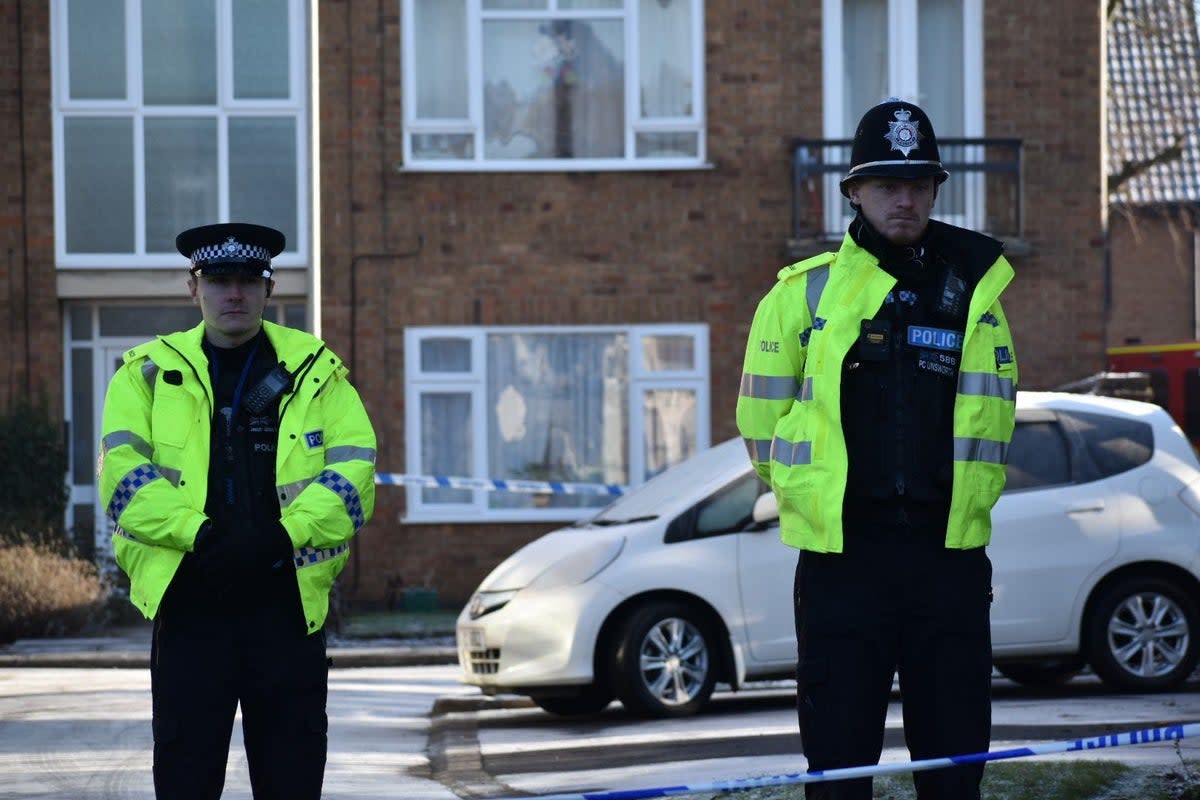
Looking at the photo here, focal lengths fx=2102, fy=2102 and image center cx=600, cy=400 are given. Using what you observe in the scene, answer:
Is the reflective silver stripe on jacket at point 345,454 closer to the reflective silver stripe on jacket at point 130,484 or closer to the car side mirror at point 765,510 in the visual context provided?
the reflective silver stripe on jacket at point 130,484

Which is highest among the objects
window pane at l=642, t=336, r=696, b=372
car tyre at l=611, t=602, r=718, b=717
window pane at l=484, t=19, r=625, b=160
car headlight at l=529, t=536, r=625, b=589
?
window pane at l=484, t=19, r=625, b=160

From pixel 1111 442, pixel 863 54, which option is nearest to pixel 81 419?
pixel 863 54

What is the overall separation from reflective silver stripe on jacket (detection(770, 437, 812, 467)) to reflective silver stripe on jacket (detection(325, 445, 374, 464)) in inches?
42.4

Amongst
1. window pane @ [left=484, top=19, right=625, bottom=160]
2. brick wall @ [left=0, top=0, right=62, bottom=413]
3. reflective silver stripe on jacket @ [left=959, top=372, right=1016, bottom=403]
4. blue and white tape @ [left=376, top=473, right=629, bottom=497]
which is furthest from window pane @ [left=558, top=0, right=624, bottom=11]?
reflective silver stripe on jacket @ [left=959, top=372, right=1016, bottom=403]

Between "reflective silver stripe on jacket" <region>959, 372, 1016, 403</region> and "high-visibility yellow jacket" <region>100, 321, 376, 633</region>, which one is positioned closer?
Answer: "reflective silver stripe on jacket" <region>959, 372, 1016, 403</region>

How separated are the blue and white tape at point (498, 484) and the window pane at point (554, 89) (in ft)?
10.3

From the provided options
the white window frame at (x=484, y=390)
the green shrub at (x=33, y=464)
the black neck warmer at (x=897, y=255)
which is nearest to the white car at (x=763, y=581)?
the black neck warmer at (x=897, y=255)

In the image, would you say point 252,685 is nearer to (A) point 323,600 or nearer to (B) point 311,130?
(A) point 323,600

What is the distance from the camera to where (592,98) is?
20.4m

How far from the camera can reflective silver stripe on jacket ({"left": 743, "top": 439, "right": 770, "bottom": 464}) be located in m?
5.26

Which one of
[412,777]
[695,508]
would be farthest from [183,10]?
[412,777]

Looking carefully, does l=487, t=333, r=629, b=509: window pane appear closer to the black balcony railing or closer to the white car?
the black balcony railing

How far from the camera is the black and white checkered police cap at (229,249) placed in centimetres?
549

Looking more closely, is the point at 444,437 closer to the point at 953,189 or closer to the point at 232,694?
the point at 953,189
